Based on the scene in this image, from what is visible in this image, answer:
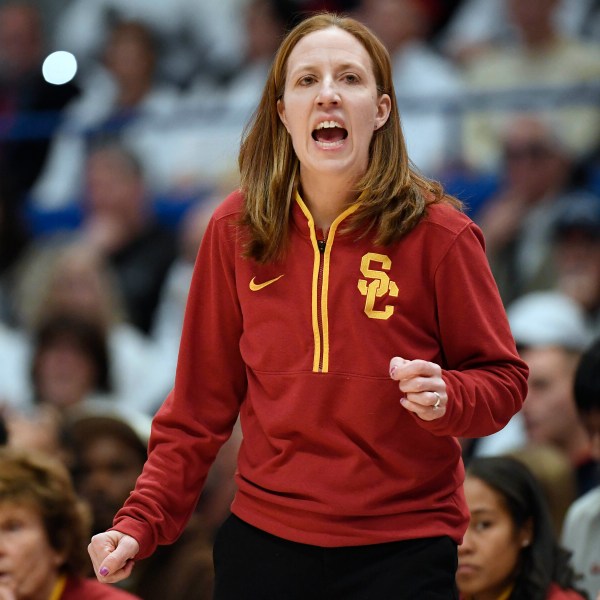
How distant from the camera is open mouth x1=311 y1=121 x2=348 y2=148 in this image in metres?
2.39

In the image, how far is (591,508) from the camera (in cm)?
379

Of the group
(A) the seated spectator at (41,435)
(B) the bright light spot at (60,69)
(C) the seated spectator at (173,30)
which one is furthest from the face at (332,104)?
(B) the bright light spot at (60,69)

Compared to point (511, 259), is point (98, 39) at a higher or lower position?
higher

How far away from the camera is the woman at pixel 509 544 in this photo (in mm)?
3385

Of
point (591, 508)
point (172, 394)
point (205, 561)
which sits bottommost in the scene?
point (205, 561)

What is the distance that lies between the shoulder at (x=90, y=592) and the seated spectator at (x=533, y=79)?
354 cm

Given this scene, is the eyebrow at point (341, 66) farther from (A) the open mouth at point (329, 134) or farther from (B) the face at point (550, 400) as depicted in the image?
(B) the face at point (550, 400)

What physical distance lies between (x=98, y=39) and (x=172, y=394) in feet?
19.7

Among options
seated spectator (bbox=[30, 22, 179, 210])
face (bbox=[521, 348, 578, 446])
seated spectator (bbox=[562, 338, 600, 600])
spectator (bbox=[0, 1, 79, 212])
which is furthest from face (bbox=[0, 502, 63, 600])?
spectator (bbox=[0, 1, 79, 212])

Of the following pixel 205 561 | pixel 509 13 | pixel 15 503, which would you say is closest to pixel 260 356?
pixel 15 503

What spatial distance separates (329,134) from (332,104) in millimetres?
64

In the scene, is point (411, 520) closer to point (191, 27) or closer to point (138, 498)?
point (138, 498)

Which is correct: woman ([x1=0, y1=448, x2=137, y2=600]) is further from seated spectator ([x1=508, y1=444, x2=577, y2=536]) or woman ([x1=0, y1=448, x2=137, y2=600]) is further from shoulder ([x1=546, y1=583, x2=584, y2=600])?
seated spectator ([x1=508, y1=444, x2=577, y2=536])

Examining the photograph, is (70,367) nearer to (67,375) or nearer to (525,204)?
(67,375)
